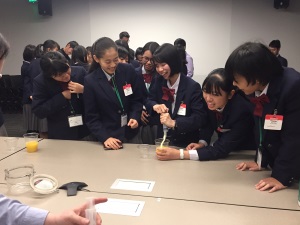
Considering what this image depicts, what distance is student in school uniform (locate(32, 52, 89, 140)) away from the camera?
2.61 m

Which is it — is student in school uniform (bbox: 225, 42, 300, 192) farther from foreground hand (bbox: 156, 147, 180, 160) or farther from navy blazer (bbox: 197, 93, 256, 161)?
foreground hand (bbox: 156, 147, 180, 160)

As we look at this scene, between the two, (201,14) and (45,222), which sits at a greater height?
(201,14)

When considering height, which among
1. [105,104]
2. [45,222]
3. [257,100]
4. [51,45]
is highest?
[51,45]

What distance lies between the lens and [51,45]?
17.5 feet

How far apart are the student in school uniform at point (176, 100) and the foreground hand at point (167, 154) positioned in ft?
0.90

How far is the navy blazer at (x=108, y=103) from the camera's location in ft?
8.10

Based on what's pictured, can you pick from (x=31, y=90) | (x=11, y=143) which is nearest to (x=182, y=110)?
(x=11, y=143)

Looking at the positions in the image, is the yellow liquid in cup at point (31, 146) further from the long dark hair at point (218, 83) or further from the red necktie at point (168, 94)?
the long dark hair at point (218, 83)

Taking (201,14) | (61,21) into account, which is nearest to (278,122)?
(201,14)

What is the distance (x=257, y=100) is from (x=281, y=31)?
6.06 m

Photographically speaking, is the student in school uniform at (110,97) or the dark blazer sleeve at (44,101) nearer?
the student in school uniform at (110,97)

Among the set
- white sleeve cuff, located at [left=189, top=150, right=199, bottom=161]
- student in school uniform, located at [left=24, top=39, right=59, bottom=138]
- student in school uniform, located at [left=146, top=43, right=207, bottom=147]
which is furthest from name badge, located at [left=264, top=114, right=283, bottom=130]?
student in school uniform, located at [left=24, top=39, right=59, bottom=138]

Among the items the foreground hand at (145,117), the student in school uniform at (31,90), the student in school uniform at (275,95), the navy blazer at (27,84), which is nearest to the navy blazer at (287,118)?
the student in school uniform at (275,95)

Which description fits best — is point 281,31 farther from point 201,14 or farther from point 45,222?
point 45,222
